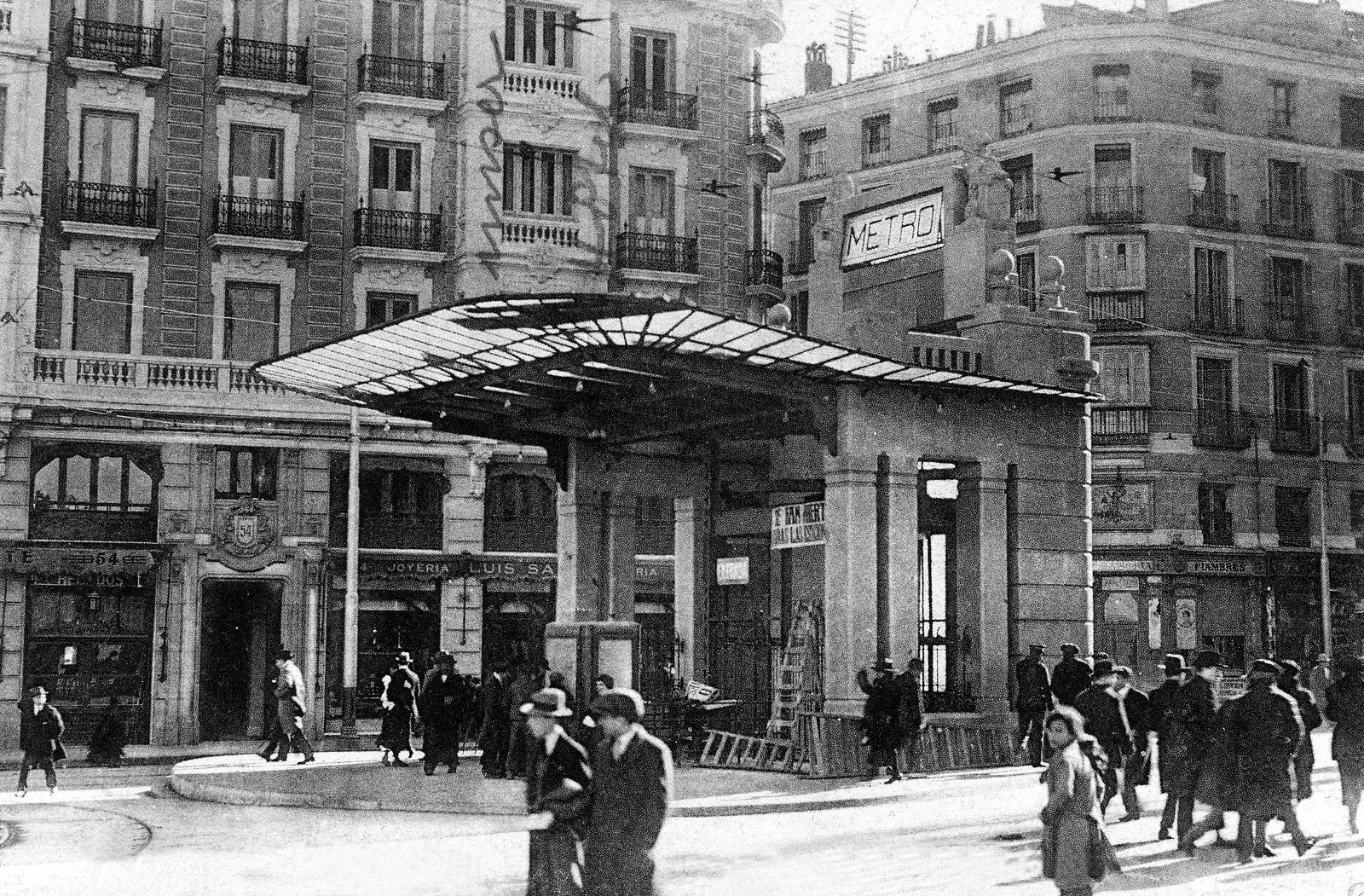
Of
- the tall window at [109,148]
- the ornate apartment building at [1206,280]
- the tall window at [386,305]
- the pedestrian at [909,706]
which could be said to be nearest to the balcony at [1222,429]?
the ornate apartment building at [1206,280]

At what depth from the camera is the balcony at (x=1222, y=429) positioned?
45.2 m

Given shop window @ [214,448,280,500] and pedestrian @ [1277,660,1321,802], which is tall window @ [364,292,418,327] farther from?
pedestrian @ [1277,660,1321,802]

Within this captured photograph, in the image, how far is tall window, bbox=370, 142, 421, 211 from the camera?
35.1 metres

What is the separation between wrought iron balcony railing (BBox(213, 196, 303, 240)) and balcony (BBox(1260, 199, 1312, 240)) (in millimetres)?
28438

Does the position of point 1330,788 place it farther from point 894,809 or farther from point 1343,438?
point 1343,438

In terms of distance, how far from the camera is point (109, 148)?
33.1m

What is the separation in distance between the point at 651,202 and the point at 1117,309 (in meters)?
15.7

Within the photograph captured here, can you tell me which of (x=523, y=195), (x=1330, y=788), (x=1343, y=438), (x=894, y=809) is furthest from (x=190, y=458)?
(x=1343, y=438)

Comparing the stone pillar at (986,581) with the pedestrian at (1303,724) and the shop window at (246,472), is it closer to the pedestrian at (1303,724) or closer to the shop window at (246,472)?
the pedestrian at (1303,724)

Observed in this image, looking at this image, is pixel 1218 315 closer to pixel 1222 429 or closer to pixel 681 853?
pixel 1222 429

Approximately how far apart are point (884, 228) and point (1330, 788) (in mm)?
10062

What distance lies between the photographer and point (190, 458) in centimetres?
3281

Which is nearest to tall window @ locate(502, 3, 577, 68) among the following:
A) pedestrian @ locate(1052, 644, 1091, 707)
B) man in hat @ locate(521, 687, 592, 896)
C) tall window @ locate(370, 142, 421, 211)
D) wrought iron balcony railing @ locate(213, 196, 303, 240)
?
tall window @ locate(370, 142, 421, 211)

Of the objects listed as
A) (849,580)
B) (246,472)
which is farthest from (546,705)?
(246,472)
